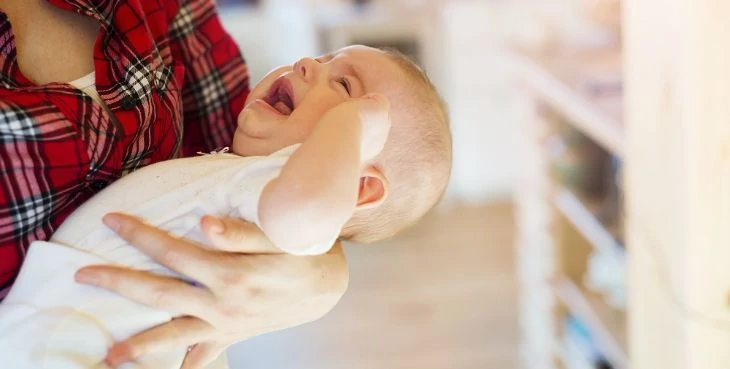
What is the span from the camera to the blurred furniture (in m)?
1.13

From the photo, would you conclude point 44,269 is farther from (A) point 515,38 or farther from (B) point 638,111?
(A) point 515,38

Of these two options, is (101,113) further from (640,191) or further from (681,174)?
(640,191)

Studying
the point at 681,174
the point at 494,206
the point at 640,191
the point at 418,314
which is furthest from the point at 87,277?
the point at 494,206

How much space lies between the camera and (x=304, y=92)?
957 mm

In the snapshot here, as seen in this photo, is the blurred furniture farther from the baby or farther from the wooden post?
the baby

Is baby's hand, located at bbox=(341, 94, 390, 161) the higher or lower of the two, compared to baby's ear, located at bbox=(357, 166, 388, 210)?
higher

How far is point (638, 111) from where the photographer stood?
1320 millimetres

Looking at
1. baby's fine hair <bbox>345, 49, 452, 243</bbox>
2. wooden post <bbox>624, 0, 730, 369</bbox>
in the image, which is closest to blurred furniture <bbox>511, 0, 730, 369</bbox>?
wooden post <bbox>624, 0, 730, 369</bbox>

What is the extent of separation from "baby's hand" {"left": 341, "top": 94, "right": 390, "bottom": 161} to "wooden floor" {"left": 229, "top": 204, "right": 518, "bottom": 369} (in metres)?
1.72

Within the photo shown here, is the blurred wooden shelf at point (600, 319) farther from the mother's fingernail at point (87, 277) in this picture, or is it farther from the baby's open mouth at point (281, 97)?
the mother's fingernail at point (87, 277)

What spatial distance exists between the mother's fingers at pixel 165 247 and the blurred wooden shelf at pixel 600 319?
1069 mm

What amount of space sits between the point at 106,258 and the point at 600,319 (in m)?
1.27

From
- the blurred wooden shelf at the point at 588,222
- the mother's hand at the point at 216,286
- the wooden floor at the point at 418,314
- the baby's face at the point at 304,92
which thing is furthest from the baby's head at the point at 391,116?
the wooden floor at the point at 418,314

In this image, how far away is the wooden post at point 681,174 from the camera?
110 cm
